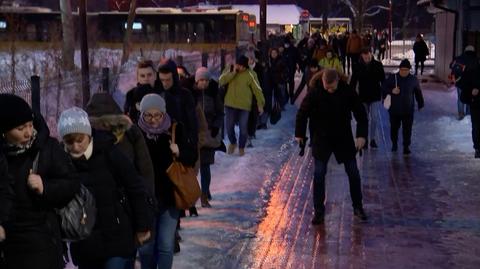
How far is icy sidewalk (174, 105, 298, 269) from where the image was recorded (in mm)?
7621

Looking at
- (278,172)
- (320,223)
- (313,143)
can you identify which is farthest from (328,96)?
(278,172)

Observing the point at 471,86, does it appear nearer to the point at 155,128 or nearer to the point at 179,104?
the point at 179,104

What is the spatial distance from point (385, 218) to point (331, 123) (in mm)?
1329

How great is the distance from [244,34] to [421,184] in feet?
96.9

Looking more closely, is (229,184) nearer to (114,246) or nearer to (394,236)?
(394,236)

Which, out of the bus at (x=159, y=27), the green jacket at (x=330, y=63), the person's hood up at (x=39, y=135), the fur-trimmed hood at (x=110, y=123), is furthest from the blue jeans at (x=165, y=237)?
the bus at (x=159, y=27)

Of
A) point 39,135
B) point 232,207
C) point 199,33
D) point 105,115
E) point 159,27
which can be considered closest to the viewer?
point 39,135

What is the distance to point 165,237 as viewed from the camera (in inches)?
239

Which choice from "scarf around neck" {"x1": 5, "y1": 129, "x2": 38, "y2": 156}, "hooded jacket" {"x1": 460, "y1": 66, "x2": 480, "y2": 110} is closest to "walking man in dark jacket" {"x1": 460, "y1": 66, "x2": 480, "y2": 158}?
"hooded jacket" {"x1": 460, "y1": 66, "x2": 480, "y2": 110}

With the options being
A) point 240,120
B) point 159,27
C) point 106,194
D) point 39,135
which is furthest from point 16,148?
point 159,27

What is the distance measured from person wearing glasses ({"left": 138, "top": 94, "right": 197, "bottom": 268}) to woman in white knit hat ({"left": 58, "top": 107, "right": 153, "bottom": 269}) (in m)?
1.03

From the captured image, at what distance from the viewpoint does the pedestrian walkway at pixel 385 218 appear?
24.9 feet

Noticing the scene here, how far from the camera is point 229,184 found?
11.2 metres

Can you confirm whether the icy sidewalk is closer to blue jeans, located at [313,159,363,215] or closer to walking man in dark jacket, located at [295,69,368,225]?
blue jeans, located at [313,159,363,215]
